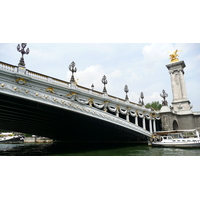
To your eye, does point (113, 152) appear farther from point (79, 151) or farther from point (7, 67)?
point (7, 67)

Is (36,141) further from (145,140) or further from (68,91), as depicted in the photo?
(68,91)

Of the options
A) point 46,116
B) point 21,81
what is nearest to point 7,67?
point 21,81

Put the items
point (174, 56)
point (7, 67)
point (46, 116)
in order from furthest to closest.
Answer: point (174, 56) < point (46, 116) < point (7, 67)

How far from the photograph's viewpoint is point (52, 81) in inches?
714

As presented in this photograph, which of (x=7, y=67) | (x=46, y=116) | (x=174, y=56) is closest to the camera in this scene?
(x=7, y=67)

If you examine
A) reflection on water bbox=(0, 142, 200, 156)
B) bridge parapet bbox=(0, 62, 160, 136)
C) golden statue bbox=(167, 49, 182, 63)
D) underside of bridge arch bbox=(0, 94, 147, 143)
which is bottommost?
reflection on water bbox=(0, 142, 200, 156)

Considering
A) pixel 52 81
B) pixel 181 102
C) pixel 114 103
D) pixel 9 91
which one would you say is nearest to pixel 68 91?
pixel 52 81

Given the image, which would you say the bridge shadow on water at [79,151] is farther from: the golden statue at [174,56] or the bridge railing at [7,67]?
the golden statue at [174,56]

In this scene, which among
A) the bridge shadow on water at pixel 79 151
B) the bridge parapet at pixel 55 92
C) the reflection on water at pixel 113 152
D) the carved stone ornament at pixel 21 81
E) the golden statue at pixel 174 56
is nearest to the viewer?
the bridge parapet at pixel 55 92

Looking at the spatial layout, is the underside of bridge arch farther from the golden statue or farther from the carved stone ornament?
the golden statue

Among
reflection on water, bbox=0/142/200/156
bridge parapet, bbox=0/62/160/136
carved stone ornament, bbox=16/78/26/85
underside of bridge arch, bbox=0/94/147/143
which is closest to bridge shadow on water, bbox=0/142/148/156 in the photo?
reflection on water, bbox=0/142/200/156

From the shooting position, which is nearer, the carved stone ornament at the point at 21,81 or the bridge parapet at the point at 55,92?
the bridge parapet at the point at 55,92

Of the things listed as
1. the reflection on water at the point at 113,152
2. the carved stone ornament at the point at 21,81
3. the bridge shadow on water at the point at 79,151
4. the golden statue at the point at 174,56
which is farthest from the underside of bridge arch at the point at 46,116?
the golden statue at the point at 174,56

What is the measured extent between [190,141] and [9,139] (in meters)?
58.9
